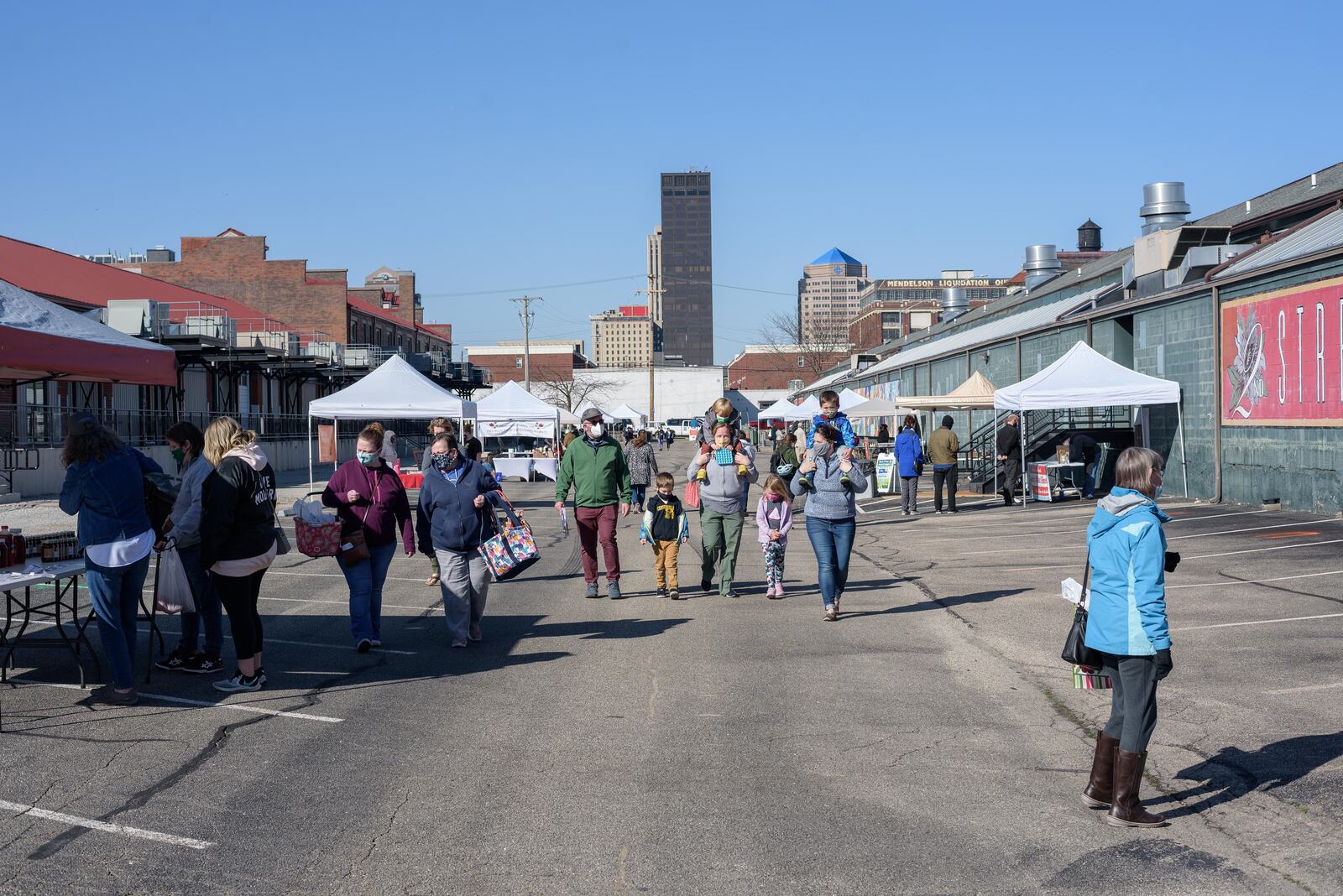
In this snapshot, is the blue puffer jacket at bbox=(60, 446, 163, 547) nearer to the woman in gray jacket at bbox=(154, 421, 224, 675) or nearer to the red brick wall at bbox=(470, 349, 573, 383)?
the woman in gray jacket at bbox=(154, 421, 224, 675)

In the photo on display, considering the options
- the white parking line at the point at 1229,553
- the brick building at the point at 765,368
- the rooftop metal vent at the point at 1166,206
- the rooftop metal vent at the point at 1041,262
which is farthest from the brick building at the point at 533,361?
the white parking line at the point at 1229,553

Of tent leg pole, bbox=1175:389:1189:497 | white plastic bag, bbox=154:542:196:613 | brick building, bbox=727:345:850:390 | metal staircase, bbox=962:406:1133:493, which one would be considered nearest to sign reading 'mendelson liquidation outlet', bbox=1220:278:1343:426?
tent leg pole, bbox=1175:389:1189:497

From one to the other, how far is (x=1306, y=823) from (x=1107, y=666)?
1.03 metres

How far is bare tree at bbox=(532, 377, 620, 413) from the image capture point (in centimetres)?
11044

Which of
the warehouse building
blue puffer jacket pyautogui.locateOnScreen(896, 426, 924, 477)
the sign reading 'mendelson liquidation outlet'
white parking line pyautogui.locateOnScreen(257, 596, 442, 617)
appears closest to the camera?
white parking line pyautogui.locateOnScreen(257, 596, 442, 617)

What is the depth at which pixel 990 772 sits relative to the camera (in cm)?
612

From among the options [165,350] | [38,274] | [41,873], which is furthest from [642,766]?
[38,274]

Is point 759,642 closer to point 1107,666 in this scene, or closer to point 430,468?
point 430,468

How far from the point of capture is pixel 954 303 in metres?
69.2

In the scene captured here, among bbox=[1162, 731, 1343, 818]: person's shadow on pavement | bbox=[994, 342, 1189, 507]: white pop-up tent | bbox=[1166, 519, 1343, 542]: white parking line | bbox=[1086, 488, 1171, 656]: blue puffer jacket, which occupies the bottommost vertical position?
bbox=[1162, 731, 1343, 818]: person's shadow on pavement

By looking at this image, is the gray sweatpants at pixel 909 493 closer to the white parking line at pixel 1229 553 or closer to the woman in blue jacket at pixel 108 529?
the white parking line at pixel 1229 553

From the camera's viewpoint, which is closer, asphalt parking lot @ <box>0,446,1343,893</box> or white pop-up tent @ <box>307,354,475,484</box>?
asphalt parking lot @ <box>0,446,1343,893</box>

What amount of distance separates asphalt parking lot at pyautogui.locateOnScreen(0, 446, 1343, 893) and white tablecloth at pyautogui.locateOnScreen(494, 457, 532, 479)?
28.3 metres

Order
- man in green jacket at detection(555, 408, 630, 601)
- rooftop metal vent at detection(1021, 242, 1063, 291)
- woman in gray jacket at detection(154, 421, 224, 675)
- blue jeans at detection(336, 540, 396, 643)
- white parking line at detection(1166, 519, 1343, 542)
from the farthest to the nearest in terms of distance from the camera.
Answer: rooftop metal vent at detection(1021, 242, 1063, 291)
white parking line at detection(1166, 519, 1343, 542)
man in green jacket at detection(555, 408, 630, 601)
blue jeans at detection(336, 540, 396, 643)
woman in gray jacket at detection(154, 421, 224, 675)
